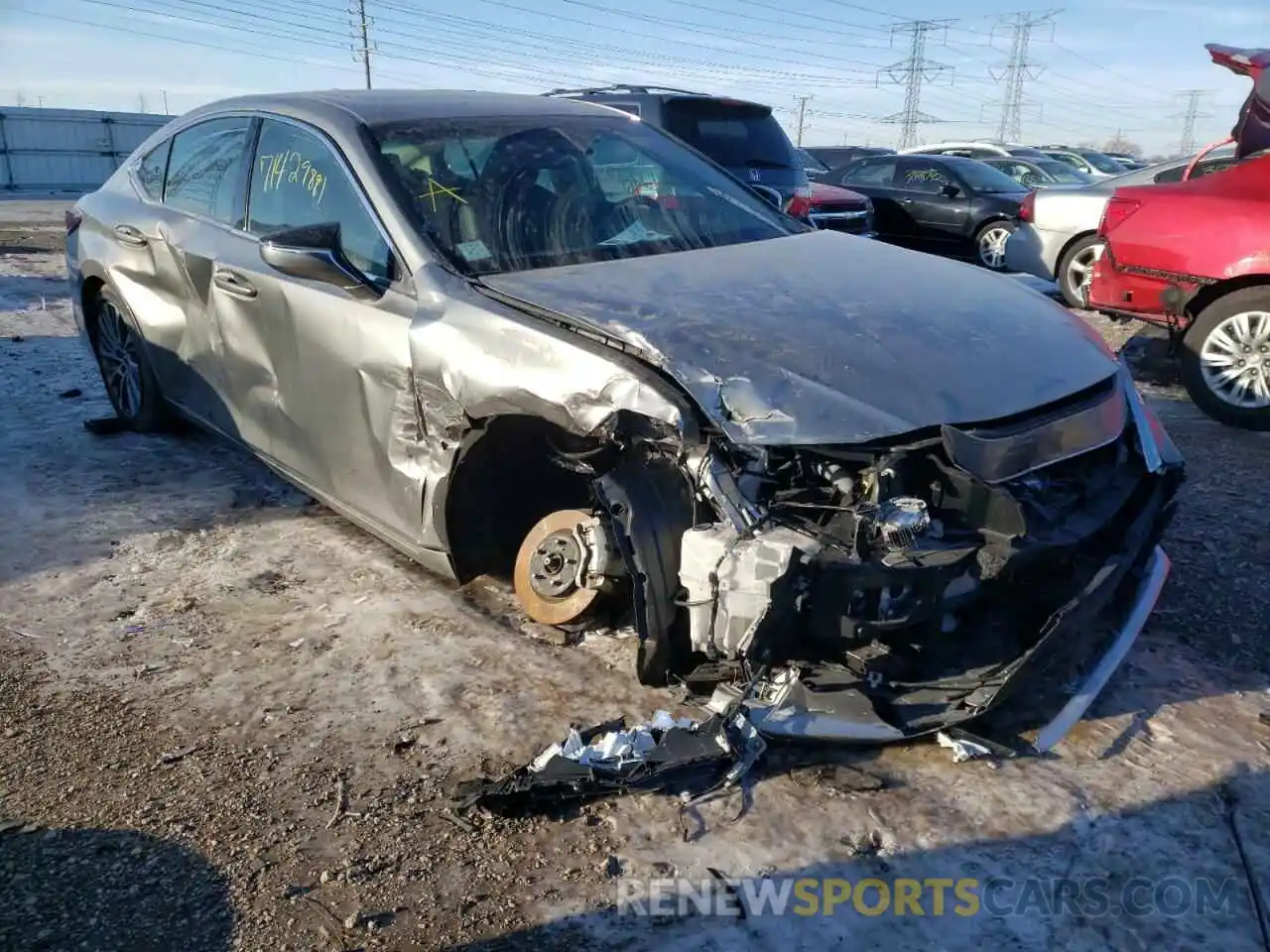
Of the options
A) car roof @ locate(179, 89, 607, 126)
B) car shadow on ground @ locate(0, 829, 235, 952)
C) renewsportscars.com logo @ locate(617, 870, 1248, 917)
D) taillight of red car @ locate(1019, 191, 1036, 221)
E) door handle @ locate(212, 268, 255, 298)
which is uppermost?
car roof @ locate(179, 89, 607, 126)

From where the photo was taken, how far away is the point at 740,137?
8.59 metres

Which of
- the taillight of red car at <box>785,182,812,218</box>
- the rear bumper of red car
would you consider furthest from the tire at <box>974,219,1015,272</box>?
the rear bumper of red car

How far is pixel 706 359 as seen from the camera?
8.64 feet

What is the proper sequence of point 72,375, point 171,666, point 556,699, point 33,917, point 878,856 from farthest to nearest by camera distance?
point 72,375 → point 171,666 → point 556,699 → point 878,856 → point 33,917

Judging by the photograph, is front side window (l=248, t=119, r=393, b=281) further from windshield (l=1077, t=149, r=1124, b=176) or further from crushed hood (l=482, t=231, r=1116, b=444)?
windshield (l=1077, t=149, r=1124, b=176)

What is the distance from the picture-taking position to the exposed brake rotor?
3.18 metres

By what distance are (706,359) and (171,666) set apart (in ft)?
6.41

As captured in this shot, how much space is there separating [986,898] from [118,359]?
4780mm

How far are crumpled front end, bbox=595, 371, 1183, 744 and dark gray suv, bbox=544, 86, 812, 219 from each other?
19.9 ft

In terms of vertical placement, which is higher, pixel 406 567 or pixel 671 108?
pixel 671 108

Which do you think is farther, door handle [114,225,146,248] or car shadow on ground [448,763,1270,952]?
door handle [114,225,146,248]

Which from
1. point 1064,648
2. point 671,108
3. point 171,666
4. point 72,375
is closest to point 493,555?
point 171,666

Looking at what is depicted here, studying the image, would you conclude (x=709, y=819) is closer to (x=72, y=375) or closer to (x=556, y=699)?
(x=556, y=699)

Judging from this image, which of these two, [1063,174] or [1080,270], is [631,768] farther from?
[1063,174]
